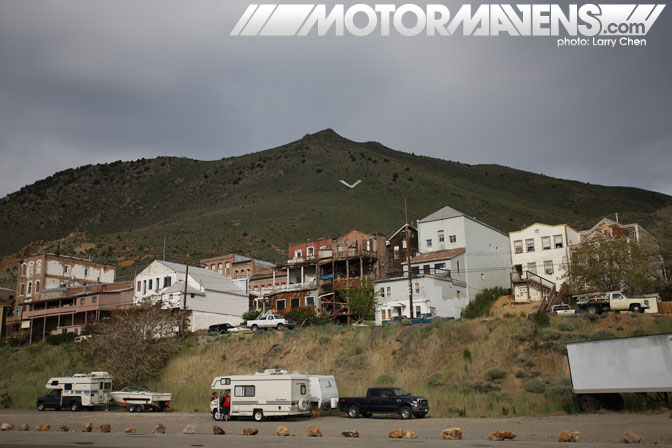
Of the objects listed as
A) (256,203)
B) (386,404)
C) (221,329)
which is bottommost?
(386,404)

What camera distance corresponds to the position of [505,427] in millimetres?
26156

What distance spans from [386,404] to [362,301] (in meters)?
29.7

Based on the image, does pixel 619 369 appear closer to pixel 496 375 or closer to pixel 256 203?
pixel 496 375

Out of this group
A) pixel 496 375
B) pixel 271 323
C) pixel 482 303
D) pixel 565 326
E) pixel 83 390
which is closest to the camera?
pixel 496 375

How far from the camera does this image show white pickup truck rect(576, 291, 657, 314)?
1756 inches

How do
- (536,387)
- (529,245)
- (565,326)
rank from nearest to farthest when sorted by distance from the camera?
(536,387) < (565,326) < (529,245)

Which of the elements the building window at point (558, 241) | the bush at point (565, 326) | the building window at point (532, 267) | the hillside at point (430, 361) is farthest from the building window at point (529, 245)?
the bush at point (565, 326)

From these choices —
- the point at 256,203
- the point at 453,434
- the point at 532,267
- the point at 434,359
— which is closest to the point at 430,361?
the point at 434,359

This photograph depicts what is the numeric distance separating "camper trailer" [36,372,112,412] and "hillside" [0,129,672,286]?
51122 mm

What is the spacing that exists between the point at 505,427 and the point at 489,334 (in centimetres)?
1743

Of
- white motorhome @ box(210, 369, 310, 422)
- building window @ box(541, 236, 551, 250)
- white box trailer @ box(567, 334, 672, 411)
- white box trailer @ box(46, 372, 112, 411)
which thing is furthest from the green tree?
white box trailer @ box(567, 334, 672, 411)

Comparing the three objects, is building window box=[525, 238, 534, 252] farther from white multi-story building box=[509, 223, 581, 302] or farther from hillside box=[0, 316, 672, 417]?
hillside box=[0, 316, 672, 417]

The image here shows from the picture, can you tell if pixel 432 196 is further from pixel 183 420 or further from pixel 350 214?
pixel 183 420

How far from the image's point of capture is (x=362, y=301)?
2451 inches
